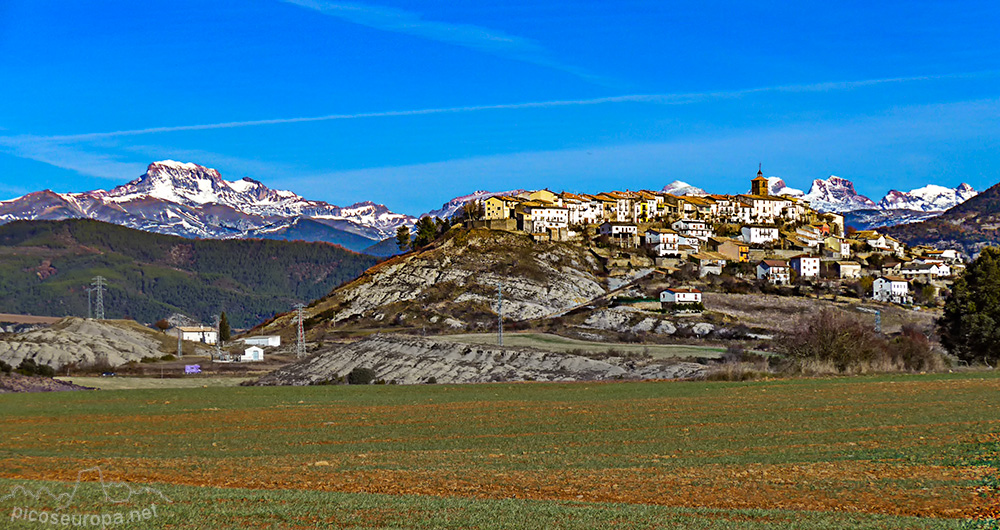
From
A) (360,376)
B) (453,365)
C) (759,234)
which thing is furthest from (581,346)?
(759,234)

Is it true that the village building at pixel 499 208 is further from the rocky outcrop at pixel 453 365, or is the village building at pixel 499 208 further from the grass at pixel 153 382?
the grass at pixel 153 382

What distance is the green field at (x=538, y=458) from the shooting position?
18375 millimetres

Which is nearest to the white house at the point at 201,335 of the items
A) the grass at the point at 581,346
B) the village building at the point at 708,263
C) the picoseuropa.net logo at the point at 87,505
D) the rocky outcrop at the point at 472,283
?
the rocky outcrop at the point at 472,283

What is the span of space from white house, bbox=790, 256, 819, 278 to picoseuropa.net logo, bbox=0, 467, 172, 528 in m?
156

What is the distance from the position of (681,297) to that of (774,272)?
1312 inches

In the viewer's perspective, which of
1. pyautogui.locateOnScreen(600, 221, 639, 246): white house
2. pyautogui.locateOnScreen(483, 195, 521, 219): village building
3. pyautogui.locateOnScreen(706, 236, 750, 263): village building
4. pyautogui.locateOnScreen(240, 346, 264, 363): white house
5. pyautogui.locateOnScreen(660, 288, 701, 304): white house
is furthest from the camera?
pyautogui.locateOnScreen(483, 195, 521, 219): village building

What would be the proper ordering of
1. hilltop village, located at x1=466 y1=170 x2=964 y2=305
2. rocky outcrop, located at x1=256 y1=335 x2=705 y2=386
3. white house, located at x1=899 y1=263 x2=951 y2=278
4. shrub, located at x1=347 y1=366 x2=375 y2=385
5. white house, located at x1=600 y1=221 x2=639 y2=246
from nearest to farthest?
rocky outcrop, located at x1=256 y1=335 x2=705 y2=386 → shrub, located at x1=347 y1=366 x2=375 y2=385 → hilltop village, located at x1=466 y1=170 x2=964 y2=305 → white house, located at x1=899 y1=263 x2=951 y2=278 → white house, located at x1=600 y1=221 x2=639 y2=246

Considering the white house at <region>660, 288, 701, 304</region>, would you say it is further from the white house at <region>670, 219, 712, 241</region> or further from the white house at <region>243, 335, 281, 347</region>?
the white house at <region>243, 335, 281, 347</region>

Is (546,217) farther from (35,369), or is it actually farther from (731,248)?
(35,369)

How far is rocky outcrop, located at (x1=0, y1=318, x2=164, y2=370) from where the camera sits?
106812mm

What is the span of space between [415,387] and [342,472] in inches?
1428

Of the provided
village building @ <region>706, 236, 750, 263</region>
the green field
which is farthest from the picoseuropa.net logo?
village building @ <region>706, 236, 750, 263</region>

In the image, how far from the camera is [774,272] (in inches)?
6304

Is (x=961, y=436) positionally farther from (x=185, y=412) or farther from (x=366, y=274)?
(x=366, y=274)
